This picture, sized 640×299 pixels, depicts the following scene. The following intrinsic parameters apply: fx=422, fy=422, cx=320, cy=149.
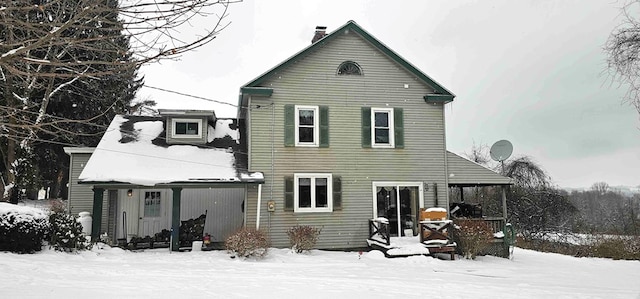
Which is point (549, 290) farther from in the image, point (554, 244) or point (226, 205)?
point (554, 244)

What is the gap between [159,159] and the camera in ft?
44.8

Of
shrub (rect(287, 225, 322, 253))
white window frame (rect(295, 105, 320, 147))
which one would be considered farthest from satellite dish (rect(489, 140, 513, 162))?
shrub (rect(287, 225, 322, 253))

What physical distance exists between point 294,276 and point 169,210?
27.0 feet

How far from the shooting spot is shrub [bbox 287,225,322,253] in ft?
41.5

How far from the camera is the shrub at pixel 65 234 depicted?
11102 millimetres

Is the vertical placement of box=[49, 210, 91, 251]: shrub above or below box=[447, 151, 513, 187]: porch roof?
below

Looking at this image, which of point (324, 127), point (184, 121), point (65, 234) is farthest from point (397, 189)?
point (65, 234)

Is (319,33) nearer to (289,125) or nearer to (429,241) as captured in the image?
(289,125)

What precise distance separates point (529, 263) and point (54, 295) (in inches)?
490

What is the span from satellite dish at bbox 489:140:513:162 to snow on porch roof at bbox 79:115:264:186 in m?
9.79

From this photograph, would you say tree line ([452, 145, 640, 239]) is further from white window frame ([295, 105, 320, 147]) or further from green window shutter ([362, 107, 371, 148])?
white window frame ([295, 105, 320, 147])

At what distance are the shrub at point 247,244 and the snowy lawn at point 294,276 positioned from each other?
0.95 ft

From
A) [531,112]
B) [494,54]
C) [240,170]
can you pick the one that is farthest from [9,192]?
[531,112]

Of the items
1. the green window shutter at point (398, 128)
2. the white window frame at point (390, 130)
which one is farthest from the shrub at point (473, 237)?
the white window frame at point (390, 130)
